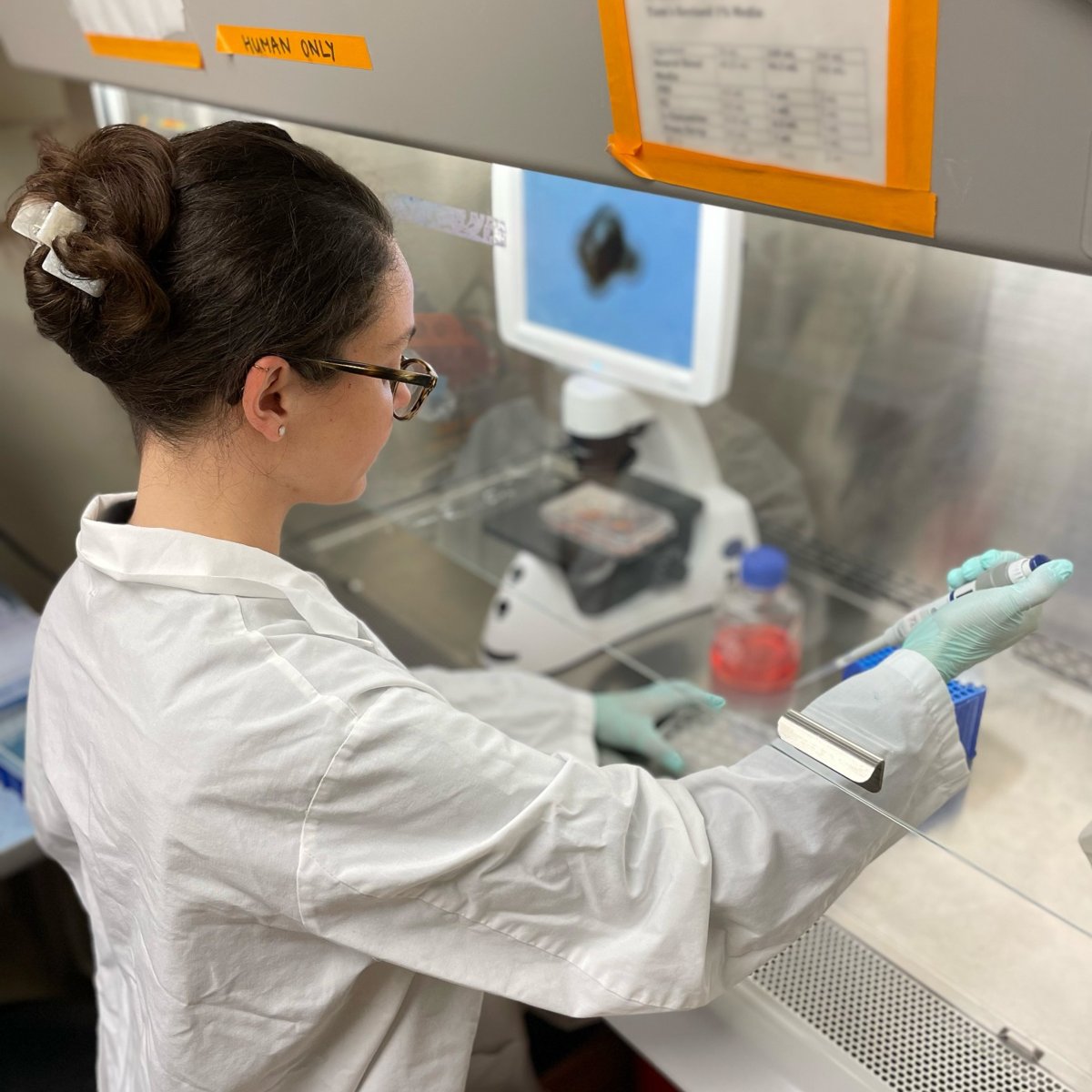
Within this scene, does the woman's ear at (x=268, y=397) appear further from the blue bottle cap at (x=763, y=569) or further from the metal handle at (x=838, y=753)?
the blue bottle cap at (x=763, y=569)

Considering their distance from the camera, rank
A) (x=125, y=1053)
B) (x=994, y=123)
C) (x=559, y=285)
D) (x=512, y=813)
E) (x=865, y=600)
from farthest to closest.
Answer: (x=865, y=600)
(x=559, y=285)
(x=125, y=1053)
(x=512, y=813)
(x=994, y=123)

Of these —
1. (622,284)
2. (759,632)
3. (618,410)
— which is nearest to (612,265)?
(622,284)

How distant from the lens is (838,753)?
0.74m

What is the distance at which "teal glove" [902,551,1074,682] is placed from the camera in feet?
2.35

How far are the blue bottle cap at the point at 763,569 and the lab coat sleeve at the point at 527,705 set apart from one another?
29 cm

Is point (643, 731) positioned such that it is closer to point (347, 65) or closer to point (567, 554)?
point (567, 554)

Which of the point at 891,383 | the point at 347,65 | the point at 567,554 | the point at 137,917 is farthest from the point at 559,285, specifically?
the point at 137,917

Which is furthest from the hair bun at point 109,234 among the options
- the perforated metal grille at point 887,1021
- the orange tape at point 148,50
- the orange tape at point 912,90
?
the perforated metal grille at point 887,1021

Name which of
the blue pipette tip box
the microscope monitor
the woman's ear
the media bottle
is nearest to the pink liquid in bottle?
the media bottle

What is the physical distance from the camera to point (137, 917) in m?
0.85

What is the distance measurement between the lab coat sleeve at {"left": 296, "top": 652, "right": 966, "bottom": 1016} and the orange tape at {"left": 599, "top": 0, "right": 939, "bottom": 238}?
0.35 metres

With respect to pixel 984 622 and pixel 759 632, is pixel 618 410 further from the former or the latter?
pixel 984 622

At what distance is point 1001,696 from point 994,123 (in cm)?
64

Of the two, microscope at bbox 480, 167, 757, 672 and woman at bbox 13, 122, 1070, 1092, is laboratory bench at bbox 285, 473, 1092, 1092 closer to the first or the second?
woman at bbox 13, 122, 1070, 1092
